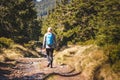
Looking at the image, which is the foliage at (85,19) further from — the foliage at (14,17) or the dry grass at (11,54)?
the dry grass at (11,54)

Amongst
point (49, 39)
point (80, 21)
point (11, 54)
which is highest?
point (49, 39)

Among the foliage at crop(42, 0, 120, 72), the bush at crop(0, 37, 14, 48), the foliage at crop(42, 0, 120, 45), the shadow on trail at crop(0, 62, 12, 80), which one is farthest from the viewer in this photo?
the foliage at crop(42, 0, 120, 45)

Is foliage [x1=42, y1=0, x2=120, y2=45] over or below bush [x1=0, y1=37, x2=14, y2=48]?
below

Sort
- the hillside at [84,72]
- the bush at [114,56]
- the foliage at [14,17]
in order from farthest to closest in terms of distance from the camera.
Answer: the foliage at [14,17], the bush at [114,56], the hillside at [84,72]

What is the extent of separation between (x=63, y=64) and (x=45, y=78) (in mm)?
5177

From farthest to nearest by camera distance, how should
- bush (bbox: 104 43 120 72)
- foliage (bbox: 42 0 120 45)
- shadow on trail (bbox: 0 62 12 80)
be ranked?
foliage (bbox: 42 0 120 45)
shadow on trail (bbox: 0 62 12 80)
bush (bbox: 104 43 120 72)

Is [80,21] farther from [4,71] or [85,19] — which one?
[4,71]

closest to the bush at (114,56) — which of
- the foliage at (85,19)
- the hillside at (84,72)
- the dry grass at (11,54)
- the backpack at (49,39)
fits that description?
the hillside at (84,72)

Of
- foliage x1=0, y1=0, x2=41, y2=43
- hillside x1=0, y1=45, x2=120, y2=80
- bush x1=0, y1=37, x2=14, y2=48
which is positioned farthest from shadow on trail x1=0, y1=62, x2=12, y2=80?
foliage x1=0, y1=0, x2=41, y2=43

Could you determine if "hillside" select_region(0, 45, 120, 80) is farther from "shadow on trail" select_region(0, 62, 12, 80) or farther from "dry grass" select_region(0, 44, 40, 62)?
"dry grass" select_region(0, 44, 40, 62)

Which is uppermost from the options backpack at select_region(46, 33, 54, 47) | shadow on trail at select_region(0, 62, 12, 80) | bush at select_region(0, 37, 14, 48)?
backpack at select_region(46, 33, 54, 47)

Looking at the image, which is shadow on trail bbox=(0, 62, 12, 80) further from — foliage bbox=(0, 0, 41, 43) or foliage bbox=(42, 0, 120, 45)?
foliage bbox=(0, 0, 41, 43)

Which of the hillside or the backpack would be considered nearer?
the hillside

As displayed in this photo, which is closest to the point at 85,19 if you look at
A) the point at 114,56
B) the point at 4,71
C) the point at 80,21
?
the point at 80,21
